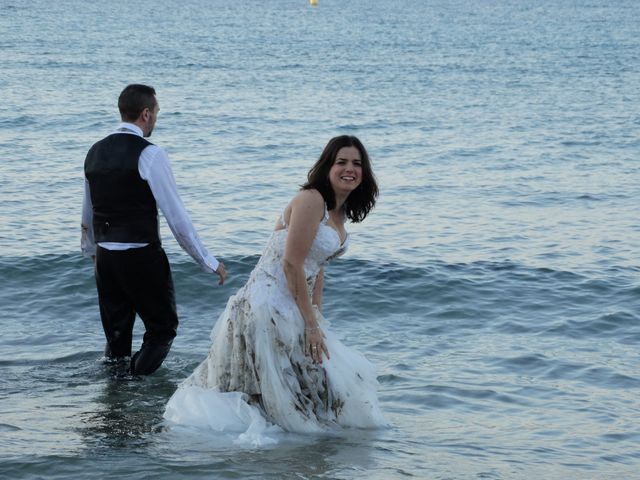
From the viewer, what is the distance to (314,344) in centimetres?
591

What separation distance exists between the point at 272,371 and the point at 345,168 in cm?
119

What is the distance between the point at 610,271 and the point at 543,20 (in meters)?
70.0

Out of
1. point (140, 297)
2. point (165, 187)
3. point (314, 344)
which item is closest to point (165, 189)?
point (165, 187)

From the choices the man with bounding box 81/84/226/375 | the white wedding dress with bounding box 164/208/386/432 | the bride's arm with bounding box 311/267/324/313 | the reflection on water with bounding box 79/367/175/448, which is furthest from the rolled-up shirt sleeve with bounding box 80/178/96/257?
the bride's arm with bounding box 311/267/324/313

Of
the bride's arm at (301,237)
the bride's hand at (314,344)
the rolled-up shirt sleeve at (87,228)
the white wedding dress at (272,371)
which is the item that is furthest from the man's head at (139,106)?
the bride's hand at (314,344)

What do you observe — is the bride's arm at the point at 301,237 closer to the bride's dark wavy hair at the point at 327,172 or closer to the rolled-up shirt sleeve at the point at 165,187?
the bride's dark wavy hair at the point at 327,172

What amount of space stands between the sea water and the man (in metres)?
0.60

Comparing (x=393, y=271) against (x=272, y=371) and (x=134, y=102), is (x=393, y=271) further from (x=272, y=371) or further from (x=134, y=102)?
(x=272, y=371)

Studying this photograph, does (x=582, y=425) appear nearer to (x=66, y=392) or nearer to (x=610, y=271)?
(x=66, y=392)

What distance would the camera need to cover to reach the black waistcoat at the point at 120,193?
21.1ft

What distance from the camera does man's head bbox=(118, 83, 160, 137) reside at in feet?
21.3

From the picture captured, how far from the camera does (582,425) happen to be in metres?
7.17

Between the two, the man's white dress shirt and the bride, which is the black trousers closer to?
the man's white dress shirt

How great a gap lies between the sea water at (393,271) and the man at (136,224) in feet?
1.96
